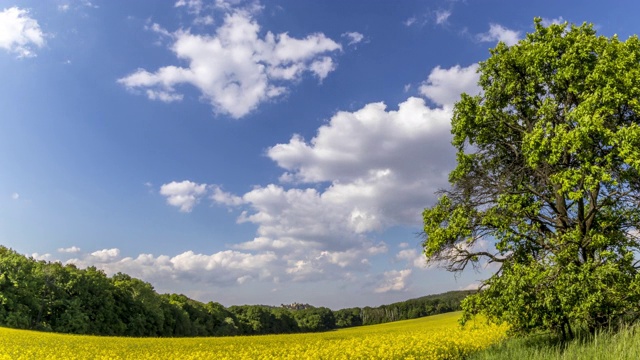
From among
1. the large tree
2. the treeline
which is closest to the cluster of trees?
the treeline

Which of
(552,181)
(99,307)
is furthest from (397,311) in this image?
(552,181)

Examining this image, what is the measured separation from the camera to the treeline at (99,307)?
208 feet

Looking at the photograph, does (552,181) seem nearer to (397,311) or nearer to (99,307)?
(99,307)

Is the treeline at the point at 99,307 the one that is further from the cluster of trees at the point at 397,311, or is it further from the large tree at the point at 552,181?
the large tree at the point at 552,181

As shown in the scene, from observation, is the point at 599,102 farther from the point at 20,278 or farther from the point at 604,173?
the point at 20,278

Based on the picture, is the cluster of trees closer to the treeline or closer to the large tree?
the treeline

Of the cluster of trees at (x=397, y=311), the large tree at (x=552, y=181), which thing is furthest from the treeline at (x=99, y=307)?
the large tree at (x=552, y=181)

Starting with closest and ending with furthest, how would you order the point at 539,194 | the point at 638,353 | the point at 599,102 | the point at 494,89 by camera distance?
the point at 638,353, the point at 599,102, the point at 539,194, the point at 494,89

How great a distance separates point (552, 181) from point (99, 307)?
83.7 meters

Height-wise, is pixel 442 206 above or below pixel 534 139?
below

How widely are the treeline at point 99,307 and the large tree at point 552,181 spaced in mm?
40703

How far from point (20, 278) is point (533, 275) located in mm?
74893

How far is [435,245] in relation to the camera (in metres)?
16.8

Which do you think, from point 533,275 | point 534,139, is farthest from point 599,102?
point 533,275
